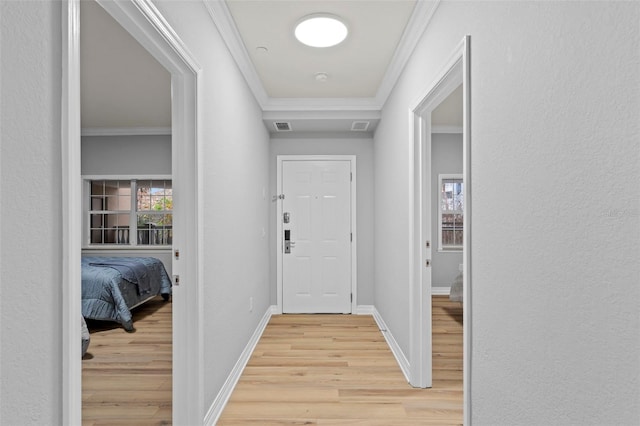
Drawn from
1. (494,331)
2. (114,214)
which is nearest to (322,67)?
(494,331)

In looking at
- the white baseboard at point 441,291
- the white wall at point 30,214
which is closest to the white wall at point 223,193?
the white wall at point 30,214

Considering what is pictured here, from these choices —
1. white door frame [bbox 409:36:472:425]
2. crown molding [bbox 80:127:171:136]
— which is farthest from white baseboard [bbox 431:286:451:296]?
crown molding [bbox 80:127:171:136]

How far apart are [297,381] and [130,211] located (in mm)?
4793

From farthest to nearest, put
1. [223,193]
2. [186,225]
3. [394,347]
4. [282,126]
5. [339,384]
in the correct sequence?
[282,126]
[394,347]
[339,384]
[223,193]
[186,225]

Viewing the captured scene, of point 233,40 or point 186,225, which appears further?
point 233,40

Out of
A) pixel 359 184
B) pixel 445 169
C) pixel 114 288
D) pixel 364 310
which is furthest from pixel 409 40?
pixel 114 288

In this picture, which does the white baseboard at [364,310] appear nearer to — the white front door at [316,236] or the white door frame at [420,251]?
the white front door at [316,236]

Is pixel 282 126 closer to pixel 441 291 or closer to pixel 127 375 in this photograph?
pixel 127 375

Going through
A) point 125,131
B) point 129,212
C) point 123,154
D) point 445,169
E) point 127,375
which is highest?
point 125,131

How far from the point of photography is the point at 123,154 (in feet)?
20.1

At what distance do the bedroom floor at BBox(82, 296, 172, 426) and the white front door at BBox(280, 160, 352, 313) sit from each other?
5.26 ft

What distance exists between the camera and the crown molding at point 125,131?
5.92m

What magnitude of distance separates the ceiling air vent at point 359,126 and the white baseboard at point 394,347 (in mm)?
2184

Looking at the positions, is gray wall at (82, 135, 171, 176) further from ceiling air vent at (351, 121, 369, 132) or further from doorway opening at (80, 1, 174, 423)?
ceiling air vent at (351, 121, 369, 132)
